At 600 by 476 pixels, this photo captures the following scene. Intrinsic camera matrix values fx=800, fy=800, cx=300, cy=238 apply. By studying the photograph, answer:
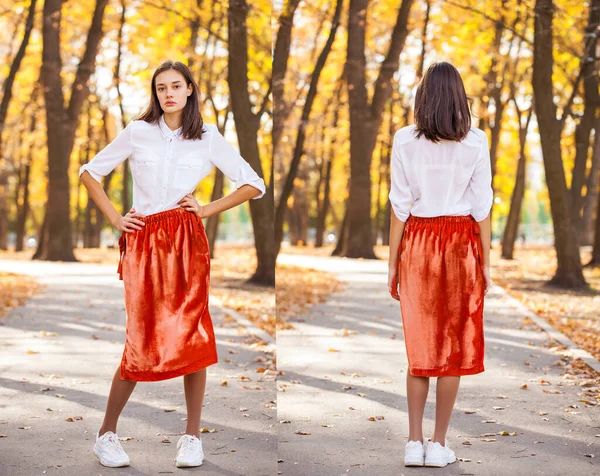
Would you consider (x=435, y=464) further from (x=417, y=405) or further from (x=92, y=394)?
(x=92, y=394)

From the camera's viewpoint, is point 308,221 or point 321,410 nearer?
point 321,410

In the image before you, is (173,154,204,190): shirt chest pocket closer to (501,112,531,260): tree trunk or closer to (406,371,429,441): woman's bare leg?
(406,371,429,441): woman's bare leg

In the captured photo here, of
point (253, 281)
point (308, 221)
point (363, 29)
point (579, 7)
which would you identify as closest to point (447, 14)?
point (363, 29)

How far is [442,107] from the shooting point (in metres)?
3.33

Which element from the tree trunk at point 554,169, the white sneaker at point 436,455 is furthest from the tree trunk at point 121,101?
the tree trunk at point 554,169

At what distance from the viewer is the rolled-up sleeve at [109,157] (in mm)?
3398

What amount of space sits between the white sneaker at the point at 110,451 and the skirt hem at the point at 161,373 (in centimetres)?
32

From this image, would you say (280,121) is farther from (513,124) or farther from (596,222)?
(596,222)

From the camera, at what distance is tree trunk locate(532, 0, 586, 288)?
17.7 feet

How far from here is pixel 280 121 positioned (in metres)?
4.58

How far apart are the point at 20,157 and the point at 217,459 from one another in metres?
2.11

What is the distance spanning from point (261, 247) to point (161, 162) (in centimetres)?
142

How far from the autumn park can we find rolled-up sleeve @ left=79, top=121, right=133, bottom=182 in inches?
0.4

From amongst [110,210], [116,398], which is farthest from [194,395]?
[110,210]
